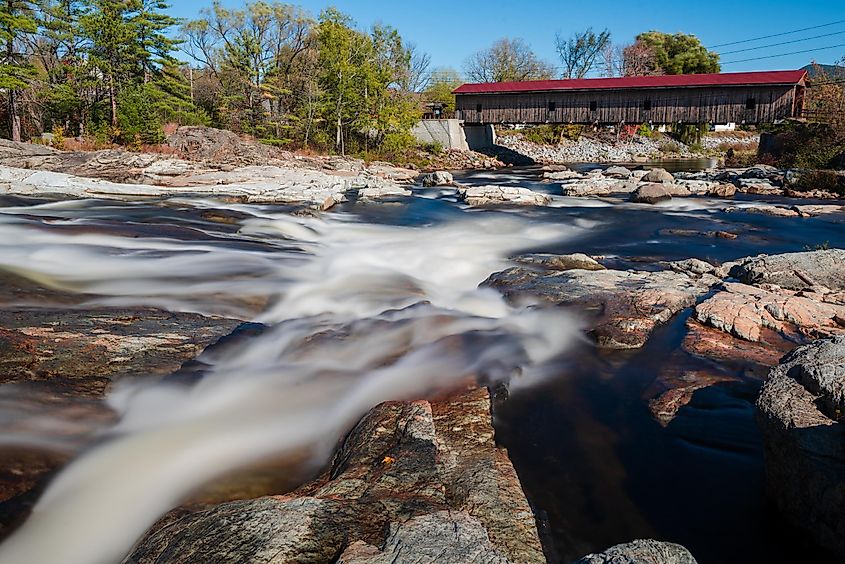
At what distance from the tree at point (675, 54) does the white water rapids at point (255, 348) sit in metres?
59.8

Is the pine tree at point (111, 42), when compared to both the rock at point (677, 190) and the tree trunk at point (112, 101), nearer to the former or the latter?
the tree trunk at point (112, 101)

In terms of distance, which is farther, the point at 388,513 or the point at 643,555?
the point at 388,513

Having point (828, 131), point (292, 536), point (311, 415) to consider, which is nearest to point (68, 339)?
point (311, 415)

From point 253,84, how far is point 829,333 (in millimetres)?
33679

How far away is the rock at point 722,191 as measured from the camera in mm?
21566

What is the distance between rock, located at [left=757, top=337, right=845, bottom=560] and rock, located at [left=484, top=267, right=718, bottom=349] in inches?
101

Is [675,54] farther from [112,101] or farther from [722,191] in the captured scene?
[112,101]

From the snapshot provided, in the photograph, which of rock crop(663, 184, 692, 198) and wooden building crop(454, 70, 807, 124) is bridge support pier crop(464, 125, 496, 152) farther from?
rock crop(663, 184, 692, 198)

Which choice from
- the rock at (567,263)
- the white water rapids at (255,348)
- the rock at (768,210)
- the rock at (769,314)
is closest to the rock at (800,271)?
the rock at (769,314)

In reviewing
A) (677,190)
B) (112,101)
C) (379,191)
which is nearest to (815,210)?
(677,190)

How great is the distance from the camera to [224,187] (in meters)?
19.3

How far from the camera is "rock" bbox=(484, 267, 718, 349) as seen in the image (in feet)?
21.0

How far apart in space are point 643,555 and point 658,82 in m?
38.7

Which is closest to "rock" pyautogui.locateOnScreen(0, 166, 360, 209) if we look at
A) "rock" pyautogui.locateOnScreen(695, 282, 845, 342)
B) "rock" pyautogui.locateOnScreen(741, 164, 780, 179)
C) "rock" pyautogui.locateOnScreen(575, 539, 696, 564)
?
"rock" pyautogui.locateOnScreen(695, 282, 845, 342)
